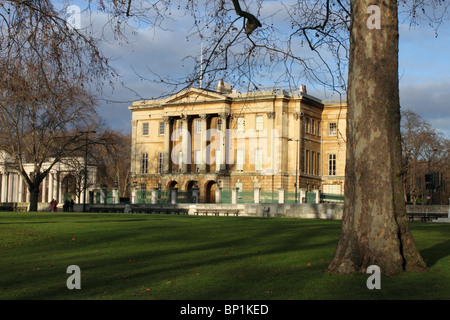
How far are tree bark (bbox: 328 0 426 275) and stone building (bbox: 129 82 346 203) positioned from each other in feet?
215

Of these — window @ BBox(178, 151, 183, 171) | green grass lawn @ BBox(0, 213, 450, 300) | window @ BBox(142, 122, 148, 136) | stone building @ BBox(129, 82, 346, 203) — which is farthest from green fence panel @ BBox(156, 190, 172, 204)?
green grass lawn @ BBox(0, 213, 450, 300)

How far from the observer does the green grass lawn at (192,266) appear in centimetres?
990

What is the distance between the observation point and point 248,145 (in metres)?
82.3

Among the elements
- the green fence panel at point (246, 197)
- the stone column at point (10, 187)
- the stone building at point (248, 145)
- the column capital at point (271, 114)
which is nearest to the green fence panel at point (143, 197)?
the green fence panel at point (246, 197)

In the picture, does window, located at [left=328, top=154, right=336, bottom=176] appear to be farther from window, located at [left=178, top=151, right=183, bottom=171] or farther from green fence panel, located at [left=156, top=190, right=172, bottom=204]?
green fence panel, located at [left=156, top=190, right=172, bottom=204]

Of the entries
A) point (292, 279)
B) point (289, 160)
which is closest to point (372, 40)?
point (292, 279)

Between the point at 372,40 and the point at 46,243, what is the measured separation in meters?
10.8

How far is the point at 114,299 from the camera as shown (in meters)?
9.66

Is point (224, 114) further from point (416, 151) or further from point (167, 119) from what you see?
point (416, 151)

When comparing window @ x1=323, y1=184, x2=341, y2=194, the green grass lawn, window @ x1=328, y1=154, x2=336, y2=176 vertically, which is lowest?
the green grass lawn

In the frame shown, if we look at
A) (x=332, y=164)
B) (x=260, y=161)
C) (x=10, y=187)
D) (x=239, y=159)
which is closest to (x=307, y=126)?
(x=332, y=164)

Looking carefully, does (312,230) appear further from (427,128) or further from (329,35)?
(427,128)

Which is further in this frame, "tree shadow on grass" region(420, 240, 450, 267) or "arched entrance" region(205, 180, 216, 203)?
"arched entrance" region(205, 180, 216, 203)

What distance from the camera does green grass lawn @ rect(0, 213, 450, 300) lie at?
390 inches
